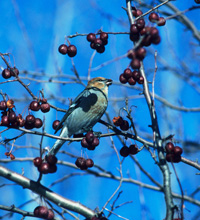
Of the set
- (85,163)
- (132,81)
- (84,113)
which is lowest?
(85,163)

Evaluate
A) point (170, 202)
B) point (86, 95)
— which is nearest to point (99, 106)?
point (86, 95)

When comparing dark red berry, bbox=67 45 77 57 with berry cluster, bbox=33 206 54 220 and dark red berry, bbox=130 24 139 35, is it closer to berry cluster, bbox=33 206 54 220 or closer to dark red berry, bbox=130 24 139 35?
dark red berry, bbox=130 24 139 35

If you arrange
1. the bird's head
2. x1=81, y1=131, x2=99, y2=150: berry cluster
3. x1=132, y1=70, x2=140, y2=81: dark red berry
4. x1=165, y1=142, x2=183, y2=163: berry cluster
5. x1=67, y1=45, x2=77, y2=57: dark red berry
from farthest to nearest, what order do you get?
the bird's head, x1=67, y1=45, x2=77, y2=57: dark red berry, x1=81, y1=131, x2=99, y2=150: berry cluster, x1=132, y1=70, x2=140, y2=81: dark red berry, x1=165, y1=142, x2=183, y2=163: berry cluster

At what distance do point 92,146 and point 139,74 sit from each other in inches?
27.6

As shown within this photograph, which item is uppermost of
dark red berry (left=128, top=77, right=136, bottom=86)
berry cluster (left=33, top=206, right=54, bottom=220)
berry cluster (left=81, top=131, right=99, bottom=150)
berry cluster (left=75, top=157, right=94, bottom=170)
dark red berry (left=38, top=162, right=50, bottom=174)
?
dark red berry (left=128, top=77, right=136, bottom=86)

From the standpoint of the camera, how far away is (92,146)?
2.78 m

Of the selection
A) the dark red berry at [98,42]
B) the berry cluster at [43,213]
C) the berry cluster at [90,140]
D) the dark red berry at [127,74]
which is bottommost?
the berry cluster at [43,213]

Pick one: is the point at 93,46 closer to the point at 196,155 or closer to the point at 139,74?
the point at 139,74

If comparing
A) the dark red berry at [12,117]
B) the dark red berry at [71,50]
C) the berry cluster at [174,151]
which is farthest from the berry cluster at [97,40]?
the berry cluster at [174,151]

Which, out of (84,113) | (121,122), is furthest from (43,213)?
(84,113)

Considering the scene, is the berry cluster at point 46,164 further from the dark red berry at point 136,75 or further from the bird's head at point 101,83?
the bird's head at point 101,83

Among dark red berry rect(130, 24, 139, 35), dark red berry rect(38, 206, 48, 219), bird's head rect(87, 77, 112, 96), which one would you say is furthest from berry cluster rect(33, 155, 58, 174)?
bird's head rect(87, 77, 112, 96)

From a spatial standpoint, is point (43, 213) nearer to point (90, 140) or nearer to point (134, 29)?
point (90, 140)

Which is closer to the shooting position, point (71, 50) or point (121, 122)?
point (121, 122)
